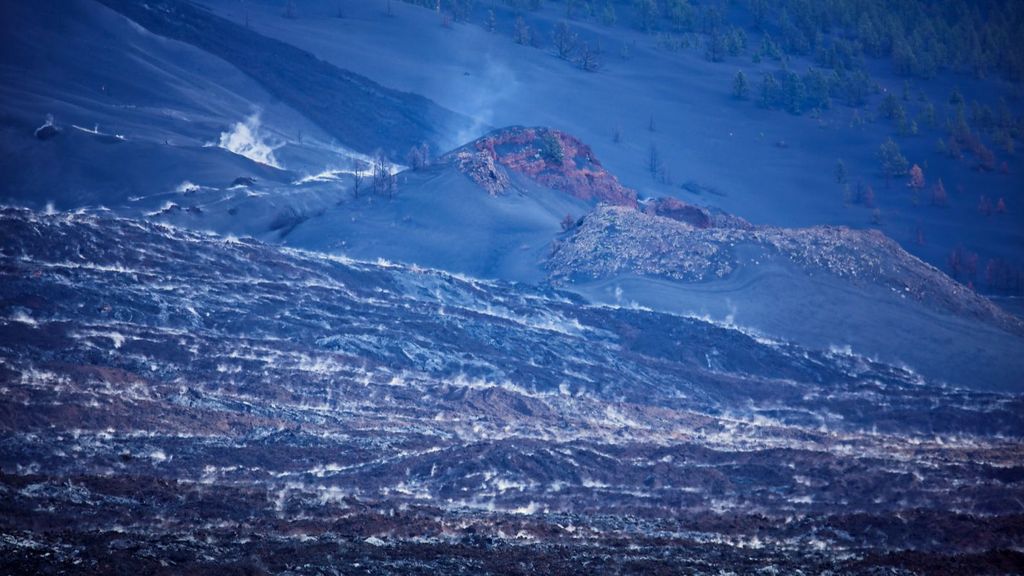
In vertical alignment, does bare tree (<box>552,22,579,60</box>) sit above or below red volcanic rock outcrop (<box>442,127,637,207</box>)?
above

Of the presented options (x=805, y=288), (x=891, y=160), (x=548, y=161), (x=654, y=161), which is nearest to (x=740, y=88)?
(x=891, y=160)

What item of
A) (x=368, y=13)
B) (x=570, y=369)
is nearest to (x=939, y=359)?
(x=570, y=369)

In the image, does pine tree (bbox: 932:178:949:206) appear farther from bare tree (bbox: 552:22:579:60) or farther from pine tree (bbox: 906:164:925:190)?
bare tree (bbox: 552:22:579:60)

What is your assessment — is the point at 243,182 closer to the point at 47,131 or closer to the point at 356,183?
the point at 356,183

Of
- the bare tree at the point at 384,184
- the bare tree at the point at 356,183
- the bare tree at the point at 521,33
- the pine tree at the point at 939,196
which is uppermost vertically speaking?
the bare tree at the point at 521,33

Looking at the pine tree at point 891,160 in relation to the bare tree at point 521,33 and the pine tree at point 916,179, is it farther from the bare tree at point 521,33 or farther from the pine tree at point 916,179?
the bare tree at point 521,33

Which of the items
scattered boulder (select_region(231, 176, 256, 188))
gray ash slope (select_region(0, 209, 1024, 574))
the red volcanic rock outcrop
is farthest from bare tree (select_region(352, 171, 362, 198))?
gray ash slope (select_region(0, 209, 1024, 574))

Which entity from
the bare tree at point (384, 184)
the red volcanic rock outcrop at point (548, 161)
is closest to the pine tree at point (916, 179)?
the red volcanic rock outcrop at point (548, 161)
